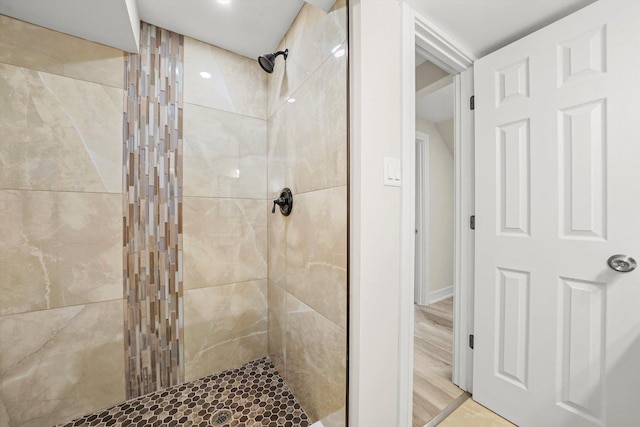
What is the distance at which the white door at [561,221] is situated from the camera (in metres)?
0.96

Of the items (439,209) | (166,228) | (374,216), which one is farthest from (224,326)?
(439,209)

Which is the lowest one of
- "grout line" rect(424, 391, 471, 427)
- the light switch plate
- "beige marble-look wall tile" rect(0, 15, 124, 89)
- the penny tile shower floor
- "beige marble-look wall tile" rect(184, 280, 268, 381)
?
"grout line" rect(424, 391, 471, 427)

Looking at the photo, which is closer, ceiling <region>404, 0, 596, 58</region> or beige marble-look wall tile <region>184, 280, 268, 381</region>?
ceiling <region>404, 0, 596, 58</region>

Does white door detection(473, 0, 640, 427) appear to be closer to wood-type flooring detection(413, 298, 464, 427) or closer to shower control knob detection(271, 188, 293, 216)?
wood-type flooring detection(413, 298, 464, 427)

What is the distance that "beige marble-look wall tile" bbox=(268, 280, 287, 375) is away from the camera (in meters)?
1.55

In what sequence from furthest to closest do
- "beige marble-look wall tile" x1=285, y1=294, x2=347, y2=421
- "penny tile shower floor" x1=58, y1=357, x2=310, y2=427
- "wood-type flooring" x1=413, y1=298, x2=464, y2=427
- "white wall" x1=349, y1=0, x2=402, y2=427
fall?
"wood-type flooring" x1=413, y1=298, x2=464, y2=427 → "penny tile shower floor" x1=58, y1=357, x2=310, y2=427 → "beige marble-look wall tile" x1=285, y1=294, x2=347, y2=421 → "white wall" x1=349, y1=0, x2=402, y2=427

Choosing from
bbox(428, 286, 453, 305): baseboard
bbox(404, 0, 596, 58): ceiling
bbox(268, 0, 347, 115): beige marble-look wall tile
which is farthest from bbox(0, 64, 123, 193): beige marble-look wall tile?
bbox(428, 286, 453, 305): baseboard

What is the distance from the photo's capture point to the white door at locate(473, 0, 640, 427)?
3.15ft

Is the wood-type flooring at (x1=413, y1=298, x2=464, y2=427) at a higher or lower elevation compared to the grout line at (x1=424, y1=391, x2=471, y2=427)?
lower

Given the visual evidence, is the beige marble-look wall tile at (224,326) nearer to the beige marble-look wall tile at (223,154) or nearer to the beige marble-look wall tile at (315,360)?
the beige marble-look wall tile at (315,360)

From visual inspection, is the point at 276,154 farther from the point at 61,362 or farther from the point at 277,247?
the point at 61,362

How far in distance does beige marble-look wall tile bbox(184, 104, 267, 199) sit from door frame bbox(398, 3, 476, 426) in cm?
111

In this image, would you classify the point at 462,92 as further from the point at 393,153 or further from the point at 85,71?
the point at 85,71

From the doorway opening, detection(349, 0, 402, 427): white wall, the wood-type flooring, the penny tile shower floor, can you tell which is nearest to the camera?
detection(349, 0, 402, 427): white wall
